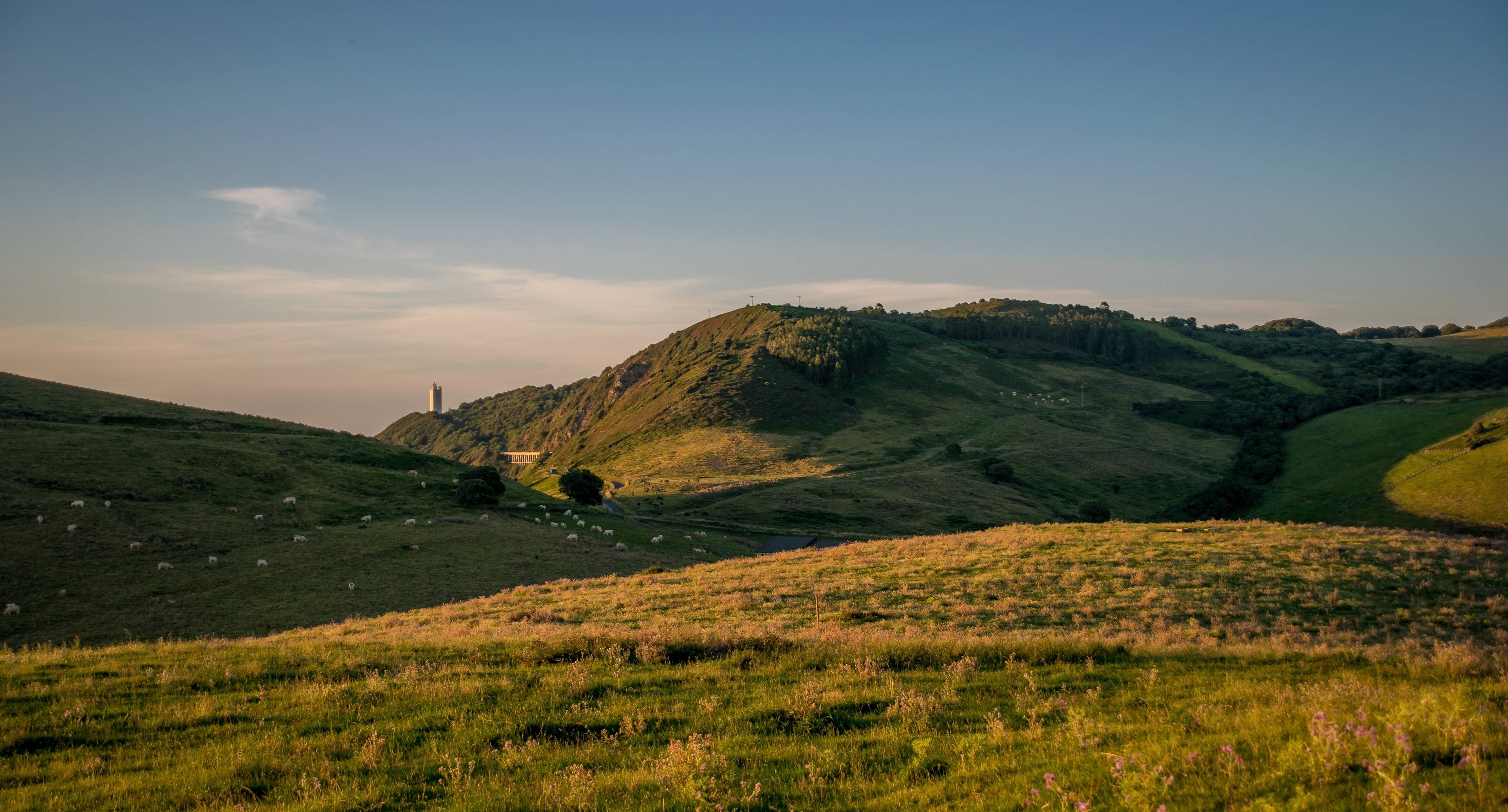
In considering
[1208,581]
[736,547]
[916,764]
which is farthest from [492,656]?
[736,547]

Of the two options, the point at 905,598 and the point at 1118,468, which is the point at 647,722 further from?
the point at 1118,468

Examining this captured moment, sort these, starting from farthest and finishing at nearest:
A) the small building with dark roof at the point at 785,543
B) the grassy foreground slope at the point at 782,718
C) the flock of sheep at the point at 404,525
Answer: the small building with dark roof at the point at 785,543 → the flock of sheep at the point at 404,525 → the grassy foreground slope at the point at 782,718

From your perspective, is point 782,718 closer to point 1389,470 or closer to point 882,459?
point 882,459

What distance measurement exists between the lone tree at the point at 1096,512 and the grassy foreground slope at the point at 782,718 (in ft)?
285

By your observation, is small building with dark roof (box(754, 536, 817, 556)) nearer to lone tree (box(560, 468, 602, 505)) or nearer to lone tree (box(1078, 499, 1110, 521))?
lone tree (box(560, 468, 602, 505))

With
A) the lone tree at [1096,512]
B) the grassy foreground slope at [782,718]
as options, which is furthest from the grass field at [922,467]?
the grassy foreground slope at [782,718]

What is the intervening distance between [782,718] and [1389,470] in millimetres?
149091

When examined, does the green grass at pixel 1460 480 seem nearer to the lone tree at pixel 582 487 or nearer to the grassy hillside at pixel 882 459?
the grassy hillside at pixel 882 459

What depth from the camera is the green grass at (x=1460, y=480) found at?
93.4 metres

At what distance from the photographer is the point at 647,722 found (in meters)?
10.1

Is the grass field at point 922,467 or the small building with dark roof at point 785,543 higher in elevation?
the grass field at point 922,467

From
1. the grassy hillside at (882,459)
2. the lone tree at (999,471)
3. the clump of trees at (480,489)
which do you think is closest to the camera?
the clump of trees at (480,489)

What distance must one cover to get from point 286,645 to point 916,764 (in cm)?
1663

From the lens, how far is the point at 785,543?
3127 inches
